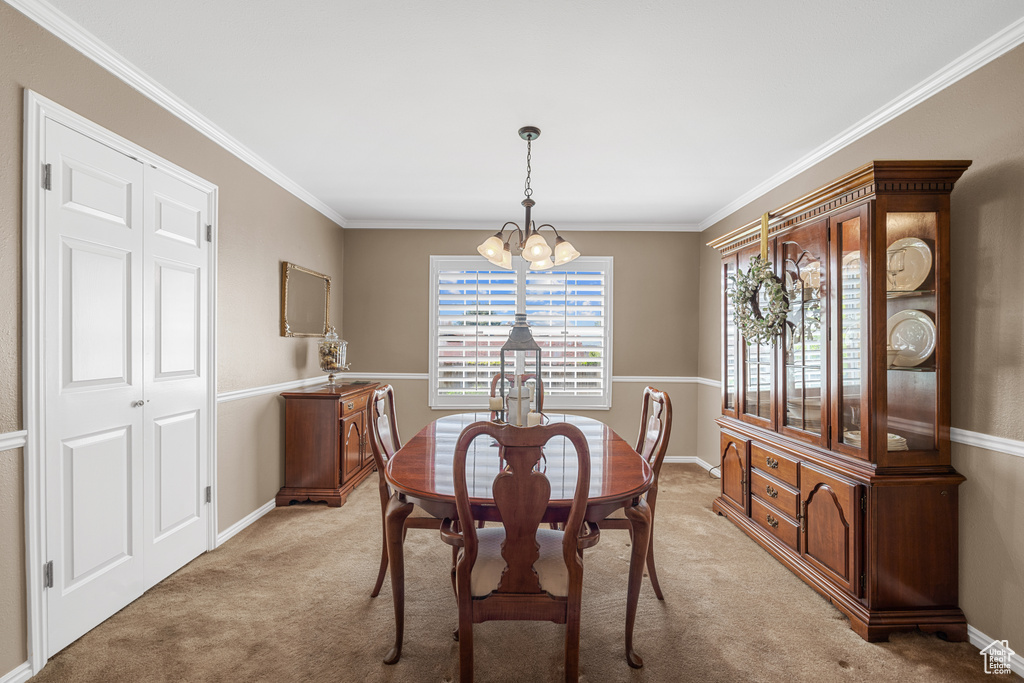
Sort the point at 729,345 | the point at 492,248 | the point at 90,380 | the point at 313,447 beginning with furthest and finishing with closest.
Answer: the point at 313,447, the point at 729,345, the point at 492,248, the point at 90,380

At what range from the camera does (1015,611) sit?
1.95 metres

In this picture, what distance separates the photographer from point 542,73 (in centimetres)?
229

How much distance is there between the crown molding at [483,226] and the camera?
5.18 metres

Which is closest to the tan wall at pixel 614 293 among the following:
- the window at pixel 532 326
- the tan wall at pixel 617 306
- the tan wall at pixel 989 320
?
the tan wall at pixel 617 306

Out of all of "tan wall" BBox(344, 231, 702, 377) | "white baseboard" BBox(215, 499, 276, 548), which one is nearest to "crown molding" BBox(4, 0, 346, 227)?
"tan wall" BBox(344, 231, 702, 377)

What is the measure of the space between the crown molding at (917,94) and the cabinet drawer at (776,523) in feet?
7.41

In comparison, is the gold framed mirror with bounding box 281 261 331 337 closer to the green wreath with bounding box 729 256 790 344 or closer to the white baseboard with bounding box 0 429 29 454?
the white baseboard with bounding box 0 429 29 454

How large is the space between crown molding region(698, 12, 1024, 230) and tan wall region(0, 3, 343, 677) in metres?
3.82

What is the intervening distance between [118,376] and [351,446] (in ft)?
6.49

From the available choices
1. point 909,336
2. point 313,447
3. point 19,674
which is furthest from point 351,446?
point 909,336

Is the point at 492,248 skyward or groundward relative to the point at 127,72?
groundward

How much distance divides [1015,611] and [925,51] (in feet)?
7.69

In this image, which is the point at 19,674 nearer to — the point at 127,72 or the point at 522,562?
the point at 522,562

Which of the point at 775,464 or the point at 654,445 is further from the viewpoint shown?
the point at 775,464
